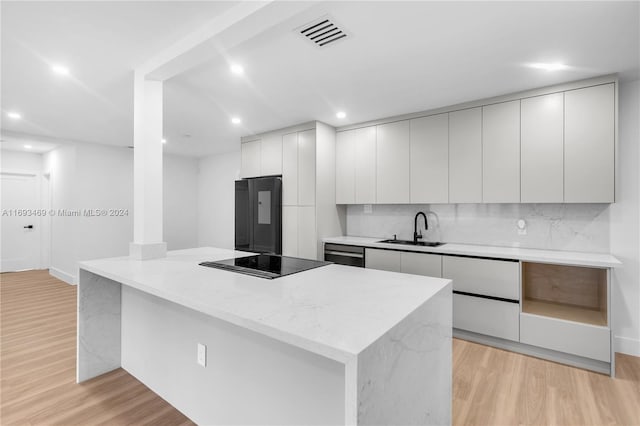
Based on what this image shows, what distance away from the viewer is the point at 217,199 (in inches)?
250

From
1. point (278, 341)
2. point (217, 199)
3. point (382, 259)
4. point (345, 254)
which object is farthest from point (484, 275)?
point (217, 199)

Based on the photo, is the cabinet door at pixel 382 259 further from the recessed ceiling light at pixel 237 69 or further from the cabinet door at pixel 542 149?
the recessed ceiling light at pixel 237 69

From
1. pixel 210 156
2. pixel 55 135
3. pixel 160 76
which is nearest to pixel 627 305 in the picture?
pixel 160 76

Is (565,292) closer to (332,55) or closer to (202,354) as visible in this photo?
(332,55)

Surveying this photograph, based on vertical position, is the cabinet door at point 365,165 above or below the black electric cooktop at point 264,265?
above

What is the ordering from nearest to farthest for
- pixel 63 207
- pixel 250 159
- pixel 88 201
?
pixel 250 159 → pixel 88 201 → pixel 63 207

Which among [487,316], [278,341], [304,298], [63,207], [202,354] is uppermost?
[63,207]

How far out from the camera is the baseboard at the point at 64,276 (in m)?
4.99

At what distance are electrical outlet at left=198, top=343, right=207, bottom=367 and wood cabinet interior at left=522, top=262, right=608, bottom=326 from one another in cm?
266

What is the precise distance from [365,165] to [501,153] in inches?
59.6

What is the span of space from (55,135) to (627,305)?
7.39 meters

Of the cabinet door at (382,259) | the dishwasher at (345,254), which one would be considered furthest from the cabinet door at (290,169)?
the cabinet door at (382,259)

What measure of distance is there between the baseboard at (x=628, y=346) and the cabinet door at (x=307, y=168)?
3.22 m

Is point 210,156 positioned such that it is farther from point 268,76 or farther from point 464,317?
point 464,317
